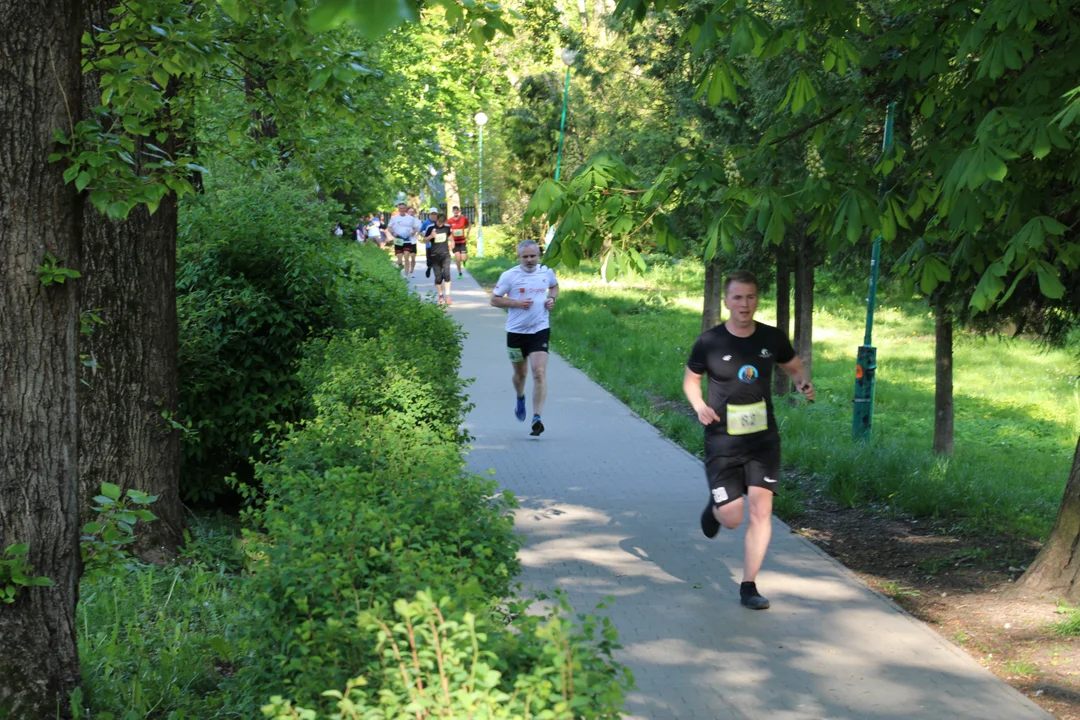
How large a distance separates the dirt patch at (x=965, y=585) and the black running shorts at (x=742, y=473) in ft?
3.71

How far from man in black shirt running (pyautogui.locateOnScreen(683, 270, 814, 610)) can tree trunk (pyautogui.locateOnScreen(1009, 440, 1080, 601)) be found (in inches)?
62.8

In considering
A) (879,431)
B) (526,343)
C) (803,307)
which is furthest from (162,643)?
(879,431)

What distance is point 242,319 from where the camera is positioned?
31.0 ft

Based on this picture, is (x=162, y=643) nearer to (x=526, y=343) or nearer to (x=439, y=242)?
(x=526, y=343)

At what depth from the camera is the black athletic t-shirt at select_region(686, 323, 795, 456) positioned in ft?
23.0

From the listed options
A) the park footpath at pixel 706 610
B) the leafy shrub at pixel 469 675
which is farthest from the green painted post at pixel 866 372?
the leafy shrub at pixel 469 675

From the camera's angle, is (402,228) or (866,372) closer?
(866,372)

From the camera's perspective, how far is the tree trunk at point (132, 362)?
7301 millimetres

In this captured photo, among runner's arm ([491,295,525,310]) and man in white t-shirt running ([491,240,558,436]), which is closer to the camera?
runner's arm ([491,295,525,310])

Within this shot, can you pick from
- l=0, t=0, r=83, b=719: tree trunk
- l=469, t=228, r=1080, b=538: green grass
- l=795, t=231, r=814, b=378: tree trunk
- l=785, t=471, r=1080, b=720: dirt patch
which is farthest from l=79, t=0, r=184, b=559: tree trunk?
l=795, t=231, r=814, b=378: tree trunk

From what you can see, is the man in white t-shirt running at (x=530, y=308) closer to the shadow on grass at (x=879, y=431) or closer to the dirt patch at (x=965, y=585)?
the shadow on grass at (x=879, y=431)

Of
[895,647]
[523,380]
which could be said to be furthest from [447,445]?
[523,380]

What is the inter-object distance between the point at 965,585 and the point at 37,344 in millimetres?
5652

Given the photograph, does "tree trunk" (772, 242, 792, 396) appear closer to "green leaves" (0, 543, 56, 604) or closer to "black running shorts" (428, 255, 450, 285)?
"green leaves" (0, 543, 56, 604)
